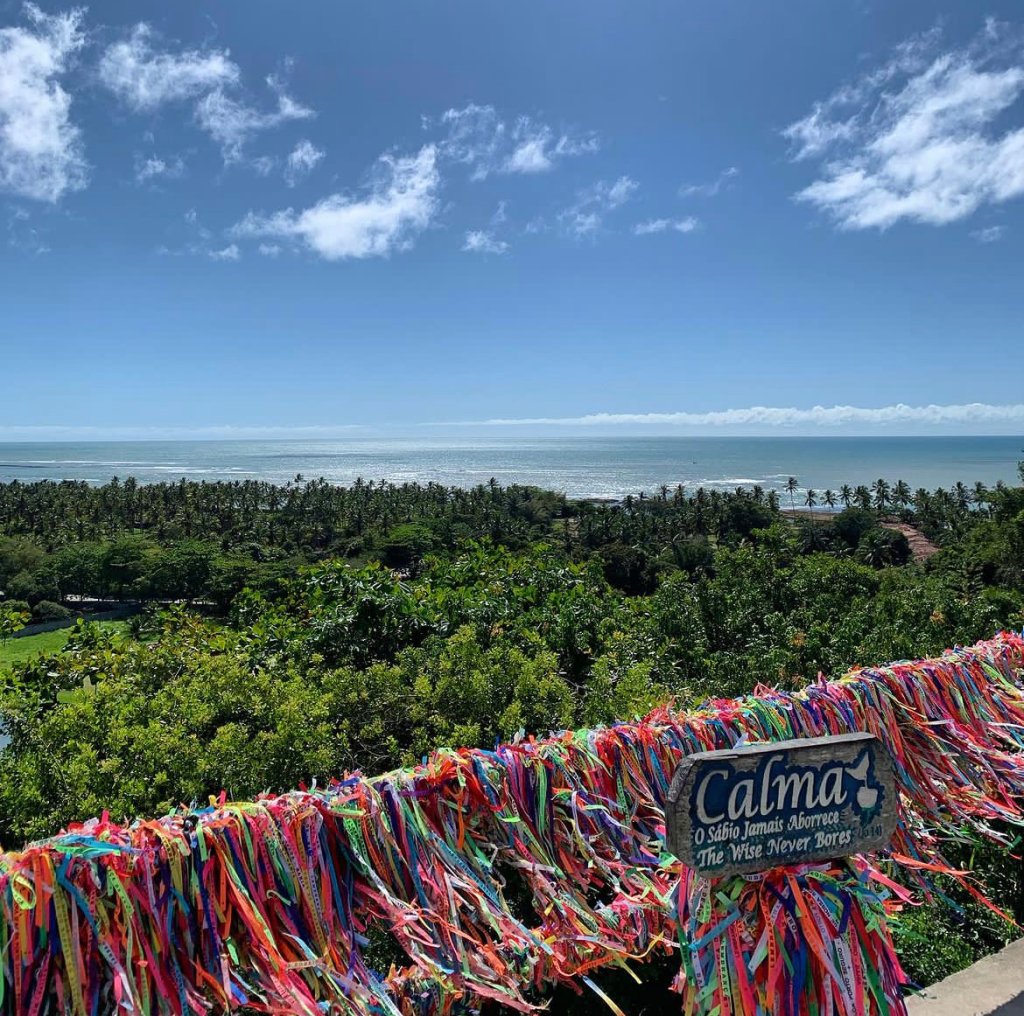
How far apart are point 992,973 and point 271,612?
7.61 metres

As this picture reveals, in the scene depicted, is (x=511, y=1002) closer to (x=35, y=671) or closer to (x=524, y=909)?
(x=524, y=909)

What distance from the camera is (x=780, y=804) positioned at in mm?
2049

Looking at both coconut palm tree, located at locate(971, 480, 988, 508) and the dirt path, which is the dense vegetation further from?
the dirt path

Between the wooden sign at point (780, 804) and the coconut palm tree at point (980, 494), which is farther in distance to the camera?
the coconut palm tree at point (980, 494)

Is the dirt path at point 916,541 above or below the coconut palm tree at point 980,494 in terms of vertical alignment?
below

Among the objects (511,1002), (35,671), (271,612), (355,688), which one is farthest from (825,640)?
(35,671)

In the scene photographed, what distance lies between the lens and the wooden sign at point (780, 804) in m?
2.01

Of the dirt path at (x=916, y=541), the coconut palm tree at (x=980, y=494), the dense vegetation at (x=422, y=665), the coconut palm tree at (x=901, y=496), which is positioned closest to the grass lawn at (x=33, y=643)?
the dense vegetation at (x=422, y=665)

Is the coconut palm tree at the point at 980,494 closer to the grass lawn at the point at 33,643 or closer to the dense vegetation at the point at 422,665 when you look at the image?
the dense vegetation at the point at 422,665

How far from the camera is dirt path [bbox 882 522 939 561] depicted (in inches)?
2746

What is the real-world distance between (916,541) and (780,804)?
290ft

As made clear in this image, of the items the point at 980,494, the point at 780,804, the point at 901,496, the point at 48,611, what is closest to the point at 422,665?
the point at 780,804

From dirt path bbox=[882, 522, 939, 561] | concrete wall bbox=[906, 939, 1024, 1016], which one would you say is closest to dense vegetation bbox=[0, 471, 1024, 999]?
concrete wall bbox=[906, 939, 1024, 1016]

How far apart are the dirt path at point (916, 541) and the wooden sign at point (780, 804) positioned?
72.9 m
